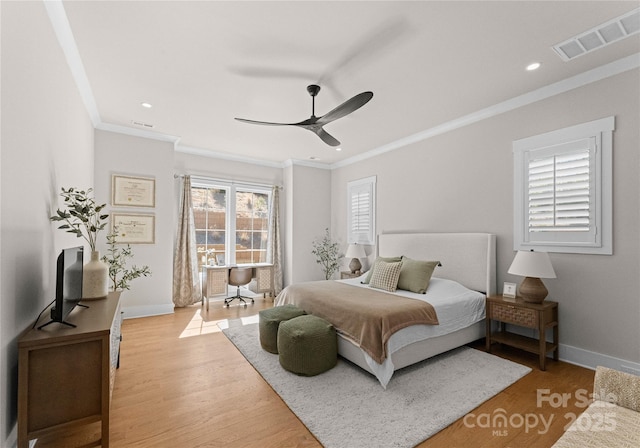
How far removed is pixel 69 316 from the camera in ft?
6.16

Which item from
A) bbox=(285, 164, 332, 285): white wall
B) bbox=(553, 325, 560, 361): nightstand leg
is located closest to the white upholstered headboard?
bbox=(553, 325, 560, 361): nightstand leg

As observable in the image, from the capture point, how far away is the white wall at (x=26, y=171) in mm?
1451

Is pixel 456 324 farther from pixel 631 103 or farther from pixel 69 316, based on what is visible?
pixel 69 316

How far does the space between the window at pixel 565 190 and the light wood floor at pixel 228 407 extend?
4.09ft

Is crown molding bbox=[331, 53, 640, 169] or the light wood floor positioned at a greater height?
crown molding bbox=[331, 53, 640, 169]

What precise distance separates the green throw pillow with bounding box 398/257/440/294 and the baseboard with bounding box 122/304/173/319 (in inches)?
145

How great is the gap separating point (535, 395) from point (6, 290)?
11.8 ft

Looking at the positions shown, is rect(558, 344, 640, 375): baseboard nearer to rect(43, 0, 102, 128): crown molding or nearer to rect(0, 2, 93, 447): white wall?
rect(0, 2, 93, 447): white wall

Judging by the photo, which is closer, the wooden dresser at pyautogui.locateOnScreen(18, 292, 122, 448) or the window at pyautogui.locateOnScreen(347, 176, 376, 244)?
the wooden dresser at pyautogui.locateOnScreen(18, 292, 122, 448)

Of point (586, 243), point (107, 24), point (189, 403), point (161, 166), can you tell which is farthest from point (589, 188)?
point (161, 166)

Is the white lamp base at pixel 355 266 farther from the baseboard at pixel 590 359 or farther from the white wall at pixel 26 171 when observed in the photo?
the white wall at pixel 26 171

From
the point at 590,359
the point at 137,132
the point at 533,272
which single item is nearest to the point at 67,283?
the point at 137,132

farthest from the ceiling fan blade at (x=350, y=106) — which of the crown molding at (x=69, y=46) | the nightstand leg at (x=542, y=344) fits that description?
the nightstand leg at (x=542, y=344)

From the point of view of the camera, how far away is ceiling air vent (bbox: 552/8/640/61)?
212 cm
